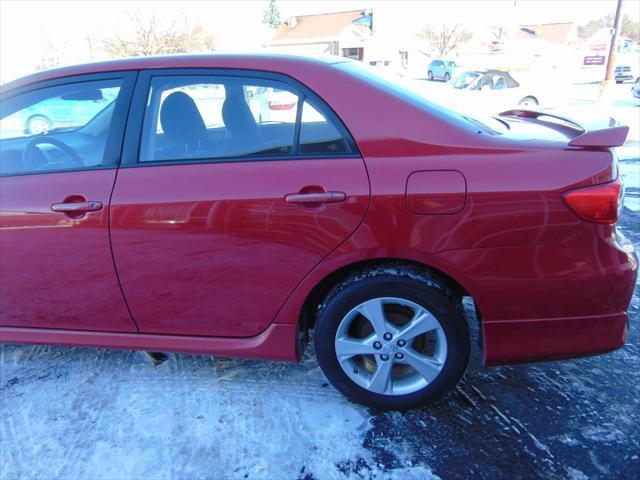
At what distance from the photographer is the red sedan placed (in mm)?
1968

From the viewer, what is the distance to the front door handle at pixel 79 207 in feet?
7.24

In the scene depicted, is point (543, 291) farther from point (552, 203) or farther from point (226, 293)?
point (226, 293)

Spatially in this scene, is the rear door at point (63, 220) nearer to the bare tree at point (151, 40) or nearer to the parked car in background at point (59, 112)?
the parked car in background at point (59, 112)

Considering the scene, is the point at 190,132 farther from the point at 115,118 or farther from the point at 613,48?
the point at 613,48

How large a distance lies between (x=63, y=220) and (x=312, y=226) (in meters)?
1.19

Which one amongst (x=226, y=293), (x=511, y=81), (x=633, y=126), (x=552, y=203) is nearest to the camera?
(x=552, y=203)

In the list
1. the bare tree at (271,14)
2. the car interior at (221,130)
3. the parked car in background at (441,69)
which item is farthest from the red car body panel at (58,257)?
the bare tree at (271,14)

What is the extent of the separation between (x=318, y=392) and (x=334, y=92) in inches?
58.4

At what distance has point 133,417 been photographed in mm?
2312

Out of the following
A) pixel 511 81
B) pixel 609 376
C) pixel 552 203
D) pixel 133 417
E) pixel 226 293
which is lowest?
pixel 133 417

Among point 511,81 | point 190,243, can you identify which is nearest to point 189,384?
point 190,243

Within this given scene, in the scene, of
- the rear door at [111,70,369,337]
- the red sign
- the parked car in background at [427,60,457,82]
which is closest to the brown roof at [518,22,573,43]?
the red sign

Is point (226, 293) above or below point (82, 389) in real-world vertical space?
above

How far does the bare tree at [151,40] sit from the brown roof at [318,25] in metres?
28.8
